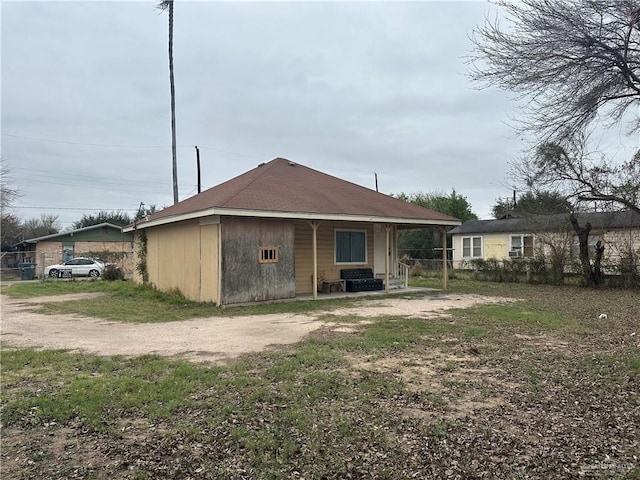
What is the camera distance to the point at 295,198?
1334 centimetres

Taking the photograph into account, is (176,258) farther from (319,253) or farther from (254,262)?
(319,253)

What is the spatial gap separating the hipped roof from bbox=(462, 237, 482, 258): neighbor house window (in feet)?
41.4

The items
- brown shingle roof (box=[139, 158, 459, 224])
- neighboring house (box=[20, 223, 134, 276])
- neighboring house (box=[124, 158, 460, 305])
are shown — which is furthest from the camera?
neighboring house (box=[20, 223, 134, 276])

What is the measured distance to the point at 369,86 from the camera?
14836mm

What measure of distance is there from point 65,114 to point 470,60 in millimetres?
19431

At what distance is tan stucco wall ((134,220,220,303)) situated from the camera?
11688mm

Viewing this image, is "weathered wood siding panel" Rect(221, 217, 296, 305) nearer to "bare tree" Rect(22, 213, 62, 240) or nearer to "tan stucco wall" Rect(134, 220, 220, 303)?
"tan stucco wall" Rect(134, 220, 220, 303)

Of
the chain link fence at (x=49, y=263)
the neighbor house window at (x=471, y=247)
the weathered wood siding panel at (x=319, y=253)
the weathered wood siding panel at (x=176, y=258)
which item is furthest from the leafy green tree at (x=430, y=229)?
the chain link fence at (x=49, y=263)

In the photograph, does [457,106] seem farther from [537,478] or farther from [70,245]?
[70,245]

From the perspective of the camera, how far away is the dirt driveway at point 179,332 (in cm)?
652

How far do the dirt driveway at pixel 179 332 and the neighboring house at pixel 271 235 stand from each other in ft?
7.26

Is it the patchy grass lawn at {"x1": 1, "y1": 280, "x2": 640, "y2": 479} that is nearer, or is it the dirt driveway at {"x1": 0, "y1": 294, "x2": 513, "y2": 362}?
the patchy grass lawn at {"x1": 1, "y1": 280, "x2": 640, "y2": 479}

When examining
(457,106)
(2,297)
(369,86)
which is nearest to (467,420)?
(457,106)

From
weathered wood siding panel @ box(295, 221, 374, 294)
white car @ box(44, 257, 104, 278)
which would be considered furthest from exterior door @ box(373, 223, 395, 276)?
white car @ box(44, 257, 104, 278)
